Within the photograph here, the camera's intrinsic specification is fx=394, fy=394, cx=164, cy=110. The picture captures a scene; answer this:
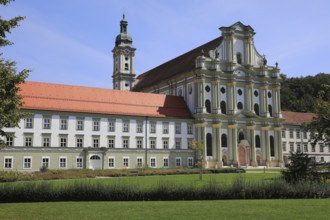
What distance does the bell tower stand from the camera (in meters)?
96.8

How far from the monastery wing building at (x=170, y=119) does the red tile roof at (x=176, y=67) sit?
0.27 m

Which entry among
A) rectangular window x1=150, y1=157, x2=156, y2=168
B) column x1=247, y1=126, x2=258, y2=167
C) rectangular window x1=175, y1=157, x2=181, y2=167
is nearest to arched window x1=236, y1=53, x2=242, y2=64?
column x1=247, y1=126, x2=258, y2=167

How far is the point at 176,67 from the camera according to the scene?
2953 inches

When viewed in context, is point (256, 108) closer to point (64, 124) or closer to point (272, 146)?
point (272, 146)

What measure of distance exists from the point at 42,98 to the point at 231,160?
31.5 m

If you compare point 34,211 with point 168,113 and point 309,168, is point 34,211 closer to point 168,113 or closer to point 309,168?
point 309,168

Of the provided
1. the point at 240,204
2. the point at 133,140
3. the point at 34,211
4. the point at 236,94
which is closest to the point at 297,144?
the point at 236,94

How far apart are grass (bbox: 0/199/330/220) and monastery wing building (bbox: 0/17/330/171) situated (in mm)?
32486

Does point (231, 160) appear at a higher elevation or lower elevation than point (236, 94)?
lower

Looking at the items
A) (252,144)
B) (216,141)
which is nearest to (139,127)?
(216,141)


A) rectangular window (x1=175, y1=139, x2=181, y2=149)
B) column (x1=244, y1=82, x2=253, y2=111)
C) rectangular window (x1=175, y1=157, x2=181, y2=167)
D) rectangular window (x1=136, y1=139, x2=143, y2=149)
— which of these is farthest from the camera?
column (x1=244, y1=82, x2=253, y2=111)

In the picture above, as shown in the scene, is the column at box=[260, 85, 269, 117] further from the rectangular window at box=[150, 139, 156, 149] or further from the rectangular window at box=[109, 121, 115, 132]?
the rectangular window at box=[109, 121, 115, 132]

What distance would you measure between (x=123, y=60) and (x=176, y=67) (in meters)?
26.1

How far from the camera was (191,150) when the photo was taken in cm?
6309
